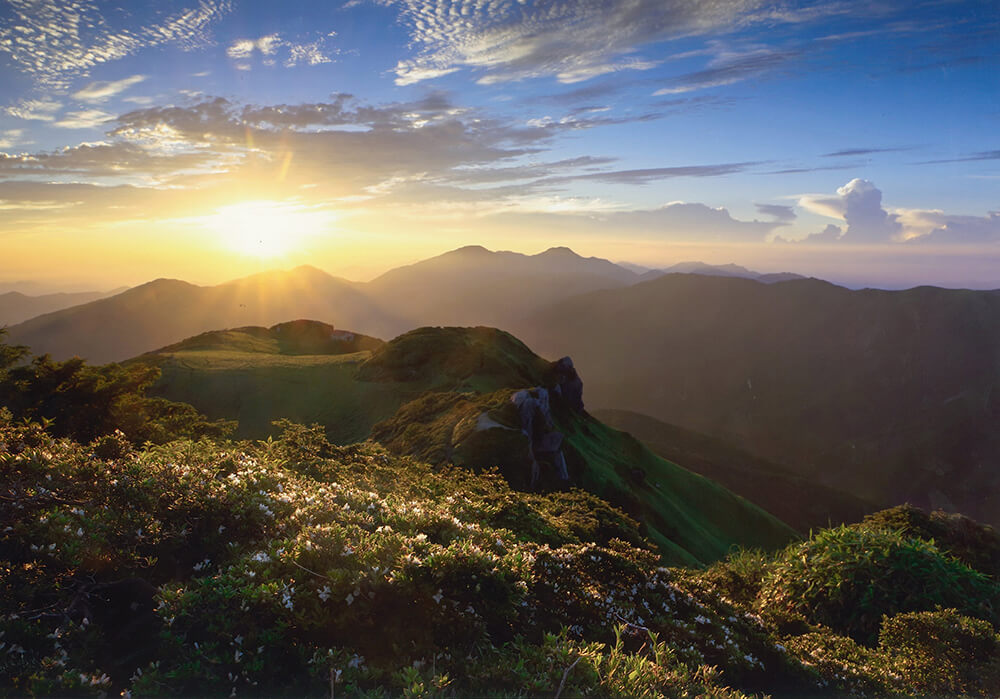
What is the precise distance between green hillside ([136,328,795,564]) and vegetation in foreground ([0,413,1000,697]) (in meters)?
18.9

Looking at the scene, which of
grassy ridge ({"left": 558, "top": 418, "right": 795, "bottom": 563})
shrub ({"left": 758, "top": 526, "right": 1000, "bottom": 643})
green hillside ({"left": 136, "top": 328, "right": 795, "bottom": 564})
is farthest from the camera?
grassy ridge ({"left": 558, "top": 418, "right": 795, "bottom": 563})

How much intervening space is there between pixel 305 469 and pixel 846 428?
182208 millimetres

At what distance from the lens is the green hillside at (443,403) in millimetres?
30969

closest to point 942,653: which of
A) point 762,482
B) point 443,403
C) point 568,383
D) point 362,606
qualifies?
point 362,606

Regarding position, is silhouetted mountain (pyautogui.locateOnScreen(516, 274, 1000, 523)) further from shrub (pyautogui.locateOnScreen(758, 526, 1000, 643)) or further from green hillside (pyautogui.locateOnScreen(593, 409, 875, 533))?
shrub (pyautogui.locateOnScreen(758, 526, 1000, 643))

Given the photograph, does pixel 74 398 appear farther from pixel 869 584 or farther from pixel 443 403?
pixel 869 584

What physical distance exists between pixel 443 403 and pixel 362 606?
2546 centimetres

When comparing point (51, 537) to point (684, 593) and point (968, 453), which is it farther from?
point (968, 453)

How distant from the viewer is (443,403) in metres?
29.9

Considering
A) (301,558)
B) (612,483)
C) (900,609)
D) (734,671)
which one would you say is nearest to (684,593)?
(734,671)

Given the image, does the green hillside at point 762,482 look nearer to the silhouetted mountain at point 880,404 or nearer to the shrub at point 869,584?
the silhouetted mountain at point 880,404

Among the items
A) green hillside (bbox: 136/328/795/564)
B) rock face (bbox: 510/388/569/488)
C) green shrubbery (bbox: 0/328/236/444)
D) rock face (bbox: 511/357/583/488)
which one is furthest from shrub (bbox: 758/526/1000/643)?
green hillside (bbox: 136/328/795/564)

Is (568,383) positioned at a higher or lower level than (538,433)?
lower

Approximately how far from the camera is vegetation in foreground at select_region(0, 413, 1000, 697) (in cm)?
419
